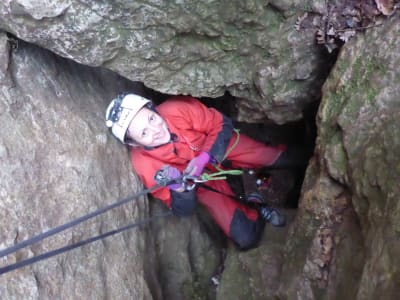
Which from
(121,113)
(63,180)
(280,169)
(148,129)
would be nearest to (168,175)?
(148,129)

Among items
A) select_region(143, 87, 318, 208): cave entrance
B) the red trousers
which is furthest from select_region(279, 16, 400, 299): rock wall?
select_region(143, 87, 318, 208): cave entrance

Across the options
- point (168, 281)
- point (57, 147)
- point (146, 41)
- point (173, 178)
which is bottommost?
point (168, 281)

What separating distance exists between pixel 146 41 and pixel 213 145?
4.55ft

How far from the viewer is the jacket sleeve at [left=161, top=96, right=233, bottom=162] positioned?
167 inches

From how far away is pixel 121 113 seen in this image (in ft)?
12.2

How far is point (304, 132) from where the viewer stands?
5.49 metres

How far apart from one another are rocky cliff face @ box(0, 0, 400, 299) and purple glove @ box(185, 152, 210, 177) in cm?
53

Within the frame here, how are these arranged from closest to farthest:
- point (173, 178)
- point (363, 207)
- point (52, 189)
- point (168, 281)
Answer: point (363, 207) → point (52, 189) → point (173, 178) → point (168, 281)

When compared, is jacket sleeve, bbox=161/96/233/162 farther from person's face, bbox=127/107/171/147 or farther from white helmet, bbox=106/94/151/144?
white helmet, bbox=106/94/151/144

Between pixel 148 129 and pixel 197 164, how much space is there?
1.88ft

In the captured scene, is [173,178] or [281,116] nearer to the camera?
[173,178]

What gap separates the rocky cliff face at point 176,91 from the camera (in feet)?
8.93

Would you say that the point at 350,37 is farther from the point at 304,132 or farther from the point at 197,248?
the point at 197,248

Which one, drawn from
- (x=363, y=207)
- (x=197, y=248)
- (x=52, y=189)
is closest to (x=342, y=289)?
(x=363, y=207)
